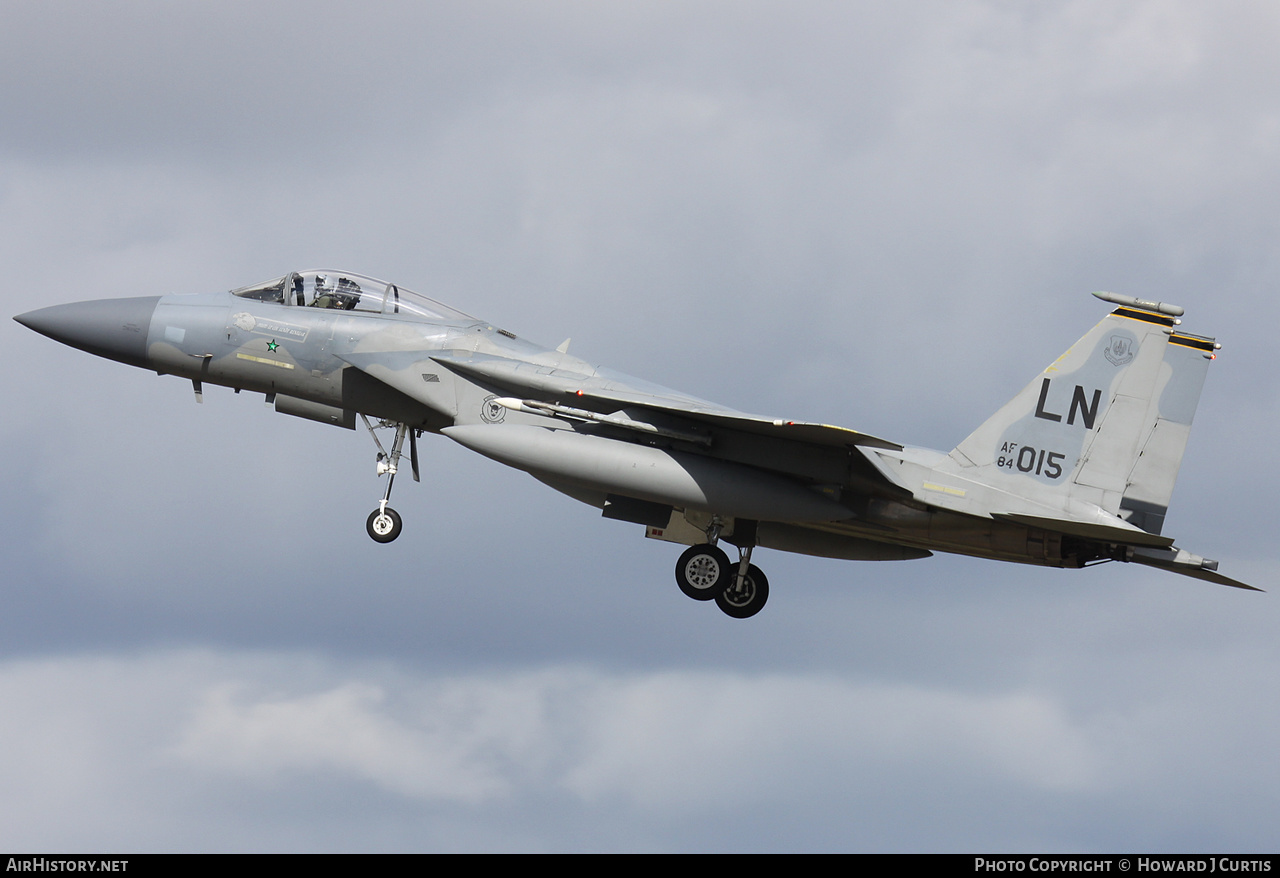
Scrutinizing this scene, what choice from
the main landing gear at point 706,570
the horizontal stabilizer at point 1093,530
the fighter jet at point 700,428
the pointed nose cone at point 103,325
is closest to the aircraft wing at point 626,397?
the fighter jet at point 700,428

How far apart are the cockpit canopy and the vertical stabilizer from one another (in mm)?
7387

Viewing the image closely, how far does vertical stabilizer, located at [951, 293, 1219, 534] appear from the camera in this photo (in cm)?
1680

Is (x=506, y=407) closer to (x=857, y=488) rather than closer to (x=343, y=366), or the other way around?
(x=343, y=366)

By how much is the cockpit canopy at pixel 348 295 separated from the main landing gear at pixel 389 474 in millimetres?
1542

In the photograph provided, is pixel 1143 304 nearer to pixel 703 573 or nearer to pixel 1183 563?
pixel 1183 563

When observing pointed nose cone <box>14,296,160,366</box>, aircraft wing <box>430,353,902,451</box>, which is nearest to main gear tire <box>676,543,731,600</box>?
aircraft wing <box>430,353,902,451</box>

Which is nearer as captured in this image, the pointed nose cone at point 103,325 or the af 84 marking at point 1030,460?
the af 84 marking at point 1030,460

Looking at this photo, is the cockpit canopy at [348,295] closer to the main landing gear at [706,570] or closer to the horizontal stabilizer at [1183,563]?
the main landing gear at [706,570]

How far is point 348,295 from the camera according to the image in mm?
18234

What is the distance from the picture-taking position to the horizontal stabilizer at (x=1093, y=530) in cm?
1566

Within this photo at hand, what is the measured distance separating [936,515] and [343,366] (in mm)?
8086


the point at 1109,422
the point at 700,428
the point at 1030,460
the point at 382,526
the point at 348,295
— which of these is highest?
the point at 1109,422

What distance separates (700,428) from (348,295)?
5.33m

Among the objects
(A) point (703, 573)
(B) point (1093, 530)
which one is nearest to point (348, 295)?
(A) point (703, 573)
